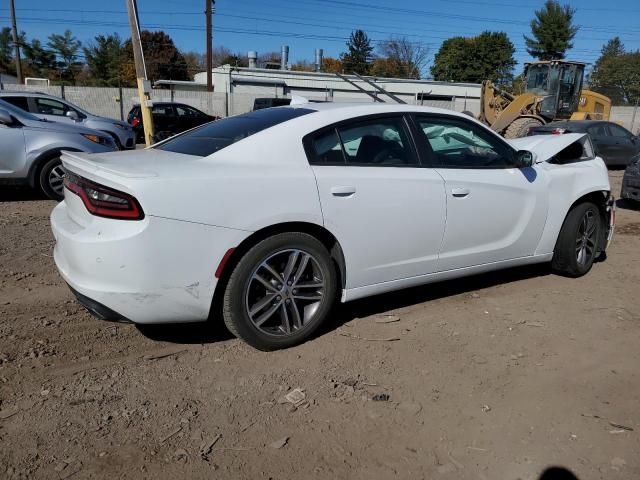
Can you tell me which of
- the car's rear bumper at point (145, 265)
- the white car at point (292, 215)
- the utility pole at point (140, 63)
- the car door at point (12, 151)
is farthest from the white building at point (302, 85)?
the car's rear bumper at point (145, 265)

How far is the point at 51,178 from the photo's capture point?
8.10m

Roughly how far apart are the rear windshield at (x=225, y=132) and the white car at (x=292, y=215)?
0.02 meters

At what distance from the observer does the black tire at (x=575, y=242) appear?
4961 mm

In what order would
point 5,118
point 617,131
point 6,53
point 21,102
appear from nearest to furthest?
point 5,118, point 21,102, point 617,131, point 6,53

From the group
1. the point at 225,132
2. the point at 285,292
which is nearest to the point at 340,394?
the point at 285,292

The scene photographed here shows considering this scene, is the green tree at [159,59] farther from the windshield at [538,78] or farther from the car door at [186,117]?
the windshield at [538,78]

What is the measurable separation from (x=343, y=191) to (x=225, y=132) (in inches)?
38.6

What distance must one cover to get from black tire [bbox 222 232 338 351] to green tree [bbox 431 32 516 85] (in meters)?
74.2

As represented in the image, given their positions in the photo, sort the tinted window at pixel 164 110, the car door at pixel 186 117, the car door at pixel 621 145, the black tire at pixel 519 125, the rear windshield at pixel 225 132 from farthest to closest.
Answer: the car door at pixel 186 117 < the tinted window at pixel 164 110 < the black tire at pixel 519 125 < the car door at pixel 621 145 < the rear windshield at pixel 225 132

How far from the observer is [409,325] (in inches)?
158

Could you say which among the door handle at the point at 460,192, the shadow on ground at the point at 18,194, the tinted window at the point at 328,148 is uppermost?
the tinted window at the point at 328,148

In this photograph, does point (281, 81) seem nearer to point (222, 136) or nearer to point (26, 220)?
point (26, 220)

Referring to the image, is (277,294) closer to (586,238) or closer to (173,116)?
(586,238)

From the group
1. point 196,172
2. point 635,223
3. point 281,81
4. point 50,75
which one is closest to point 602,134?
point 635,223
